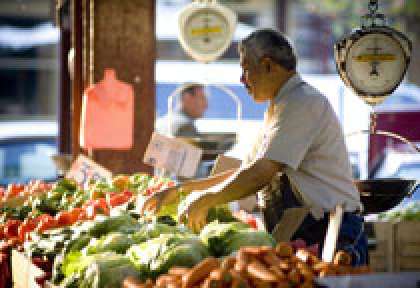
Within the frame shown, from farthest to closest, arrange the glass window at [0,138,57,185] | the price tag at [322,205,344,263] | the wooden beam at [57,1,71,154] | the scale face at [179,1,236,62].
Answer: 1. the glass window at [0,138,57,185]
2. the wooden beam at [57,1,71,154]
3. the scale face at [179,1,236,62]
4. the price tag at [322,205,344,263]

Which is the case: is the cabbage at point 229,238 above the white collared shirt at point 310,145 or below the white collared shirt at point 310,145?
below

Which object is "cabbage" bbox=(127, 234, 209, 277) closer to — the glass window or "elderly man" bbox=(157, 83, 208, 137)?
"elderly man" bbox=(157, 83, 208, 137)

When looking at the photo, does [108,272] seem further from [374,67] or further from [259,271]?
[374,67]

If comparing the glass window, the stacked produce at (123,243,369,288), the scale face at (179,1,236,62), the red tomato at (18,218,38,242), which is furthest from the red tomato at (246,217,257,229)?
the glass window

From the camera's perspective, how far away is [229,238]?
403 centimetres

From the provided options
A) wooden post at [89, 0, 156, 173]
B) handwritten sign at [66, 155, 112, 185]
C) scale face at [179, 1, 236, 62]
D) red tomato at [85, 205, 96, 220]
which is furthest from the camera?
scale face at [179, 1, 236, 62]

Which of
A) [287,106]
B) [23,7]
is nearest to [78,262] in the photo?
[287,106]

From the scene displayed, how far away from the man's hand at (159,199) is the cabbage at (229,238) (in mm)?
627

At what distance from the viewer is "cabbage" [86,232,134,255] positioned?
408 cm

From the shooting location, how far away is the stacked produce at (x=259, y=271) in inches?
121

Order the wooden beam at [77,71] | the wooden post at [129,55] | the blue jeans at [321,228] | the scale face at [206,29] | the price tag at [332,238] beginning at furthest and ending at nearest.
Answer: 1. the wooden beam at [77,71]
2. the scale face at [206,29]
3. the wooden post at [129,55]
4. the blue jeans at [321,228]
5. the price tag at [332,238]

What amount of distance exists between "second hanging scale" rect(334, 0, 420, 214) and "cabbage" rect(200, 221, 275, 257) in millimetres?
1665

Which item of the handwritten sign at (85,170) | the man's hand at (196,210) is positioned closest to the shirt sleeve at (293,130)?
the man's hand at (196,210)

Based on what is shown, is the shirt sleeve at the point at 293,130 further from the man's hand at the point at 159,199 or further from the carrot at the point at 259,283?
the carrot at the point at 259,283
